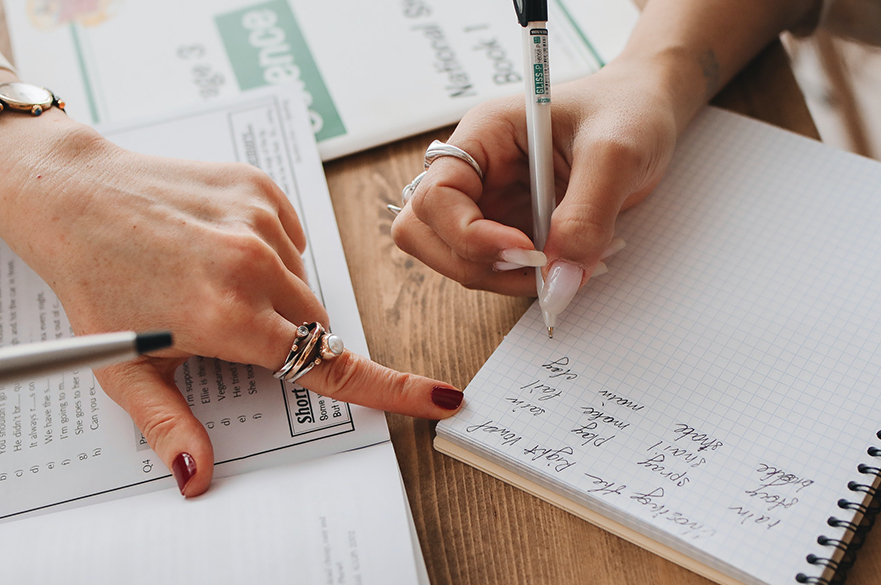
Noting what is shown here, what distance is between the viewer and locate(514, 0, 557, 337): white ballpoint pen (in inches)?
21.7

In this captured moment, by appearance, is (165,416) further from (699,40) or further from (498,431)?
(699,40)

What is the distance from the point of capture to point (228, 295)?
56 cm

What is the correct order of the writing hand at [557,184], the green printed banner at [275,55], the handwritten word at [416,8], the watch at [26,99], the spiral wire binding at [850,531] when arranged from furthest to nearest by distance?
the handwritten word at [416,8] → the green printed banner at [275,55] → the watch at [26,99] → the writing hand at [557,184] → the spiral wire binding at [850,531]

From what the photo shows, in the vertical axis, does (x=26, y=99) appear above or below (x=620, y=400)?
above

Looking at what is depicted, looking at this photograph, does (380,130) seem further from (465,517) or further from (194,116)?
(465,517)

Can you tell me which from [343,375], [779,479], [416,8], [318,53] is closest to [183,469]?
[343,375]

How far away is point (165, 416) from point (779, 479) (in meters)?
0.49

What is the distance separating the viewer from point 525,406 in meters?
0.56

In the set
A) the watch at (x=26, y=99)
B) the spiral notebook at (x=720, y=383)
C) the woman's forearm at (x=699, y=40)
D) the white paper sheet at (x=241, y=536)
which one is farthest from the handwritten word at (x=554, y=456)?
the watch at (x=26, y=99)

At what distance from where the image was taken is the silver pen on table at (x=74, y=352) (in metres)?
0.34

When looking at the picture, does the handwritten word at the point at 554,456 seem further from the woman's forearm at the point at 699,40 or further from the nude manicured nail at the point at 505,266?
the woman's forearm at the point at 699,40

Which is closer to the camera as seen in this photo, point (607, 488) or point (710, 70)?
point (607, 488)

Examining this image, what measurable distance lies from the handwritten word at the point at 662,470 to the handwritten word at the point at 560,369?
94 millimetres

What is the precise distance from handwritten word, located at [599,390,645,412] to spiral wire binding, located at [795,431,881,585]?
0.51 ft
